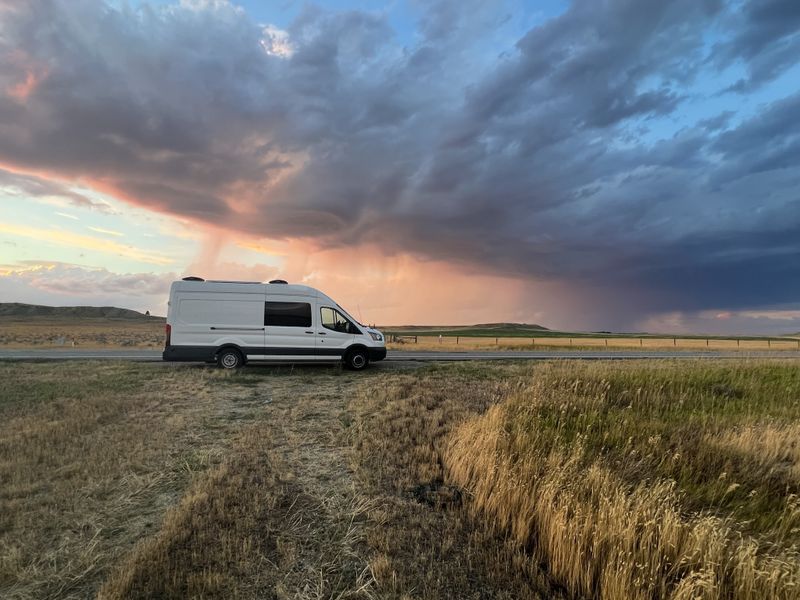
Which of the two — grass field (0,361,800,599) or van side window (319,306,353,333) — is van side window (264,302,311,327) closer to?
van side window (319,306,353,333)

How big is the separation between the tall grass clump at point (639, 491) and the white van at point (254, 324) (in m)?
8.08

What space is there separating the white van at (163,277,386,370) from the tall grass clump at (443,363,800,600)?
8.08m

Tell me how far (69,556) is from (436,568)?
3590 mm

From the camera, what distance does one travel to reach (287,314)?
51.9 ft

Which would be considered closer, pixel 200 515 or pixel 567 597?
pixel 567 597

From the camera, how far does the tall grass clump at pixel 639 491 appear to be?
11.8 feet

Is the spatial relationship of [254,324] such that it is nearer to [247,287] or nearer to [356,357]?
[247,287]

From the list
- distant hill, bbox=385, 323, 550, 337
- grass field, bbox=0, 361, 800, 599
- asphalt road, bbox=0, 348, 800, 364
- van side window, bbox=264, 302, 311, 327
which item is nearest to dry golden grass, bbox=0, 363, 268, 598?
grass field, bbox=0, 361, 800, 599

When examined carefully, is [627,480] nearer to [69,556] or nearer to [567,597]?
[567,597]

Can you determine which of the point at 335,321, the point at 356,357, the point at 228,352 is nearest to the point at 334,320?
the point at 335,321

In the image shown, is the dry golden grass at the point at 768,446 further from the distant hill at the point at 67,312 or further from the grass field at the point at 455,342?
the distant hill at the point at 67,312

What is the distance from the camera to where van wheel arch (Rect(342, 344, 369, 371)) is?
1622 cm

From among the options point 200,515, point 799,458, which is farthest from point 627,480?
point 200,515

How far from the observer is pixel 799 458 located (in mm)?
6738
